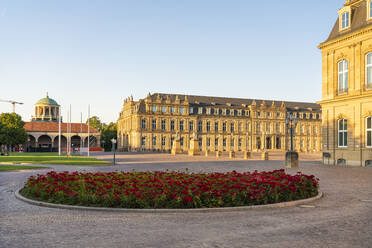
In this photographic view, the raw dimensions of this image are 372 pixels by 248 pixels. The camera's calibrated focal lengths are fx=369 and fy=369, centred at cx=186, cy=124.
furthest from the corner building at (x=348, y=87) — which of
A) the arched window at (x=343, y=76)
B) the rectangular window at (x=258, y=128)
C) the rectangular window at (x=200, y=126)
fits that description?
the rectangular window at (x=258, y=128)

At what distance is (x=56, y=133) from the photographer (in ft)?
394

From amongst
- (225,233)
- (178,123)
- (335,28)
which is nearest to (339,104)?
(335,28)

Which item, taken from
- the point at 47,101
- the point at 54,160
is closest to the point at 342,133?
the point at 54,160

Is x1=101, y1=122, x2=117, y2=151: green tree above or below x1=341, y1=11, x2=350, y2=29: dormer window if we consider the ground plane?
below

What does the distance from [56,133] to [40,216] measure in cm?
11620

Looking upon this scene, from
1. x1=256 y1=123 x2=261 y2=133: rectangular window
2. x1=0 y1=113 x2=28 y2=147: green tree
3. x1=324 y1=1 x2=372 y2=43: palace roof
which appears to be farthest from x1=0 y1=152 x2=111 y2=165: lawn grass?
x1=256 y1=123 x2=261 y2=133: rectangular window

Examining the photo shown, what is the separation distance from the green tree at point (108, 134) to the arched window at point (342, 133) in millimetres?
105065

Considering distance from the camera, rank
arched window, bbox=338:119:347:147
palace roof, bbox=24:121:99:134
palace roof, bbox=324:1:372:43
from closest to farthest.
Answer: palace roof, bbox=324:1:372:43 < arched window, bbox=338:119:347:147 < palace roof, bbox=24:121:99:134

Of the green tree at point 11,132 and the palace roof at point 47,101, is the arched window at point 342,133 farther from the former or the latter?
the palace roof at point 47,101

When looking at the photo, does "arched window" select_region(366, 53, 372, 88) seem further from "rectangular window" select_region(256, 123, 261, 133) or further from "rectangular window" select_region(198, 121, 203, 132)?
"rectangular window" select_region(256, 123, 261, 133)

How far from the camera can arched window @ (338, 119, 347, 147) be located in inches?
1359

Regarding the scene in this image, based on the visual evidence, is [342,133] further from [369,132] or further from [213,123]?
[213,123]

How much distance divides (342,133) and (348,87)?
4342 mm

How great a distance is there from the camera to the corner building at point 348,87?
32219 mm
